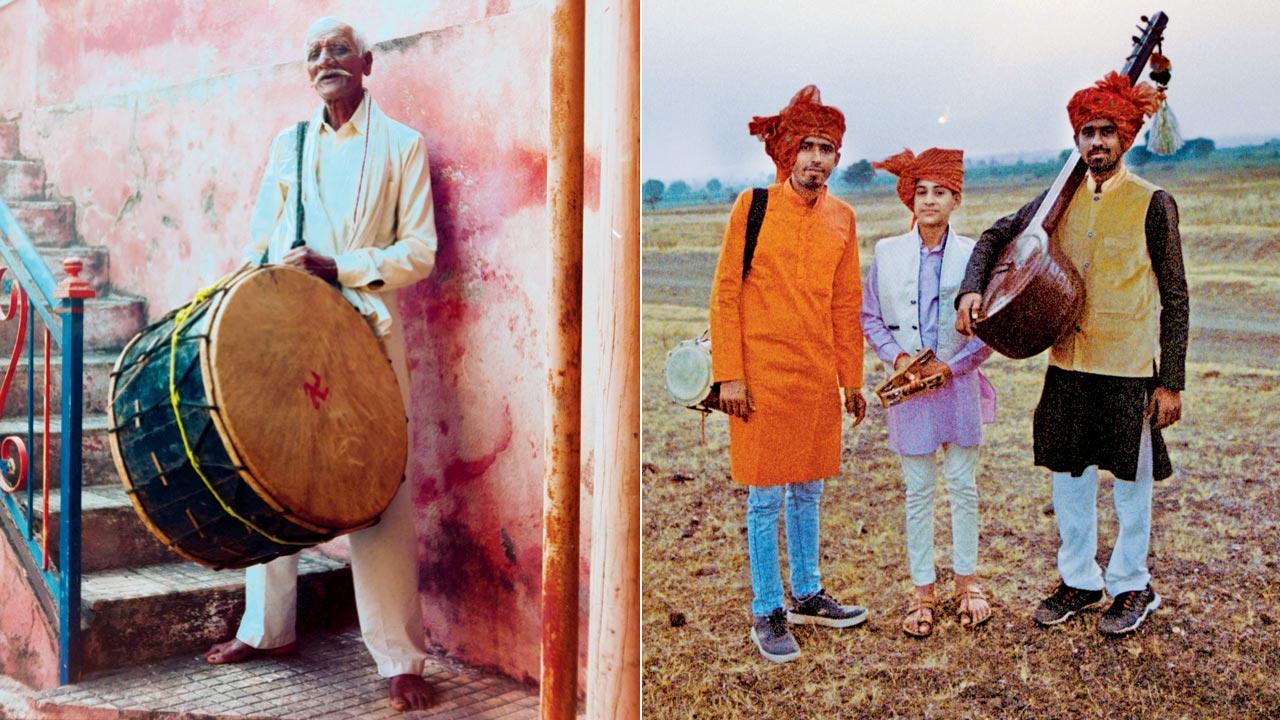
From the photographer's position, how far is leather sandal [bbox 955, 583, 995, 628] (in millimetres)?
3412

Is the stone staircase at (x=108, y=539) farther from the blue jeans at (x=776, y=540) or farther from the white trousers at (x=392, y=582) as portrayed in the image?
the blue jeans at (x=776, y=540)

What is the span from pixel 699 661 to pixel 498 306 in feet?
4.04

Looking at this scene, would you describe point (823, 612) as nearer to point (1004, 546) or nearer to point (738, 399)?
point (1004, 546)

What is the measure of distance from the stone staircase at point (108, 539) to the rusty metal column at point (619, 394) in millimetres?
1190

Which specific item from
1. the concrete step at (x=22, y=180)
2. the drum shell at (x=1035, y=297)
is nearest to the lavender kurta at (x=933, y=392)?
the drum shell at (x=1035, y=297)

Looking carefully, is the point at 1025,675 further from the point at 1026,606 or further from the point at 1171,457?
the point at 1171,457

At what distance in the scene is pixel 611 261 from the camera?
3.74 m

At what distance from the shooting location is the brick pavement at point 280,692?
A: 4008mm

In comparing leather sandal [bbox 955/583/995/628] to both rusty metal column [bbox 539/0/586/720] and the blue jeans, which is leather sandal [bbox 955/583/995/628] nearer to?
the blue jeans

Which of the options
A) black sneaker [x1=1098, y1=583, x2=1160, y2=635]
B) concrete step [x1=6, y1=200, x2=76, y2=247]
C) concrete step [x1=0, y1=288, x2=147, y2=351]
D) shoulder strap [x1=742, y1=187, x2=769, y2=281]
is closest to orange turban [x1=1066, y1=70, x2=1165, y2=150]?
shoulder strap [x1=742, y1=187, x2=769, y2=281]

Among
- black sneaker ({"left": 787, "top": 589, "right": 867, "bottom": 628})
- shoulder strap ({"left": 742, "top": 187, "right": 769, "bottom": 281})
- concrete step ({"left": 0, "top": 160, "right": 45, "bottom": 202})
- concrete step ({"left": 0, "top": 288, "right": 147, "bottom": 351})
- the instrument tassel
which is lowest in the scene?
black sneaker ({"left": 787, "top": 589, "right": 867, "bottom": 628})

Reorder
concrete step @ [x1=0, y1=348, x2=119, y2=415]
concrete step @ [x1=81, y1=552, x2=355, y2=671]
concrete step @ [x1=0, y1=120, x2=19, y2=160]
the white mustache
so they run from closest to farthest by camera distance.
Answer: the white mustache → concrete step @ [x1=81, y1=552, x2=355, y2=671] → concrete step @ [x1=0, y1=348, x2=119, y2=415] → concrete step @ [x1=0, y1=120, x2=19, y2=160]

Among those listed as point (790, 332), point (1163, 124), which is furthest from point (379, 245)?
point (1163, 124)

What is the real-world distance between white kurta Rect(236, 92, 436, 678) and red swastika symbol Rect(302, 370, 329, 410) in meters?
0.34
